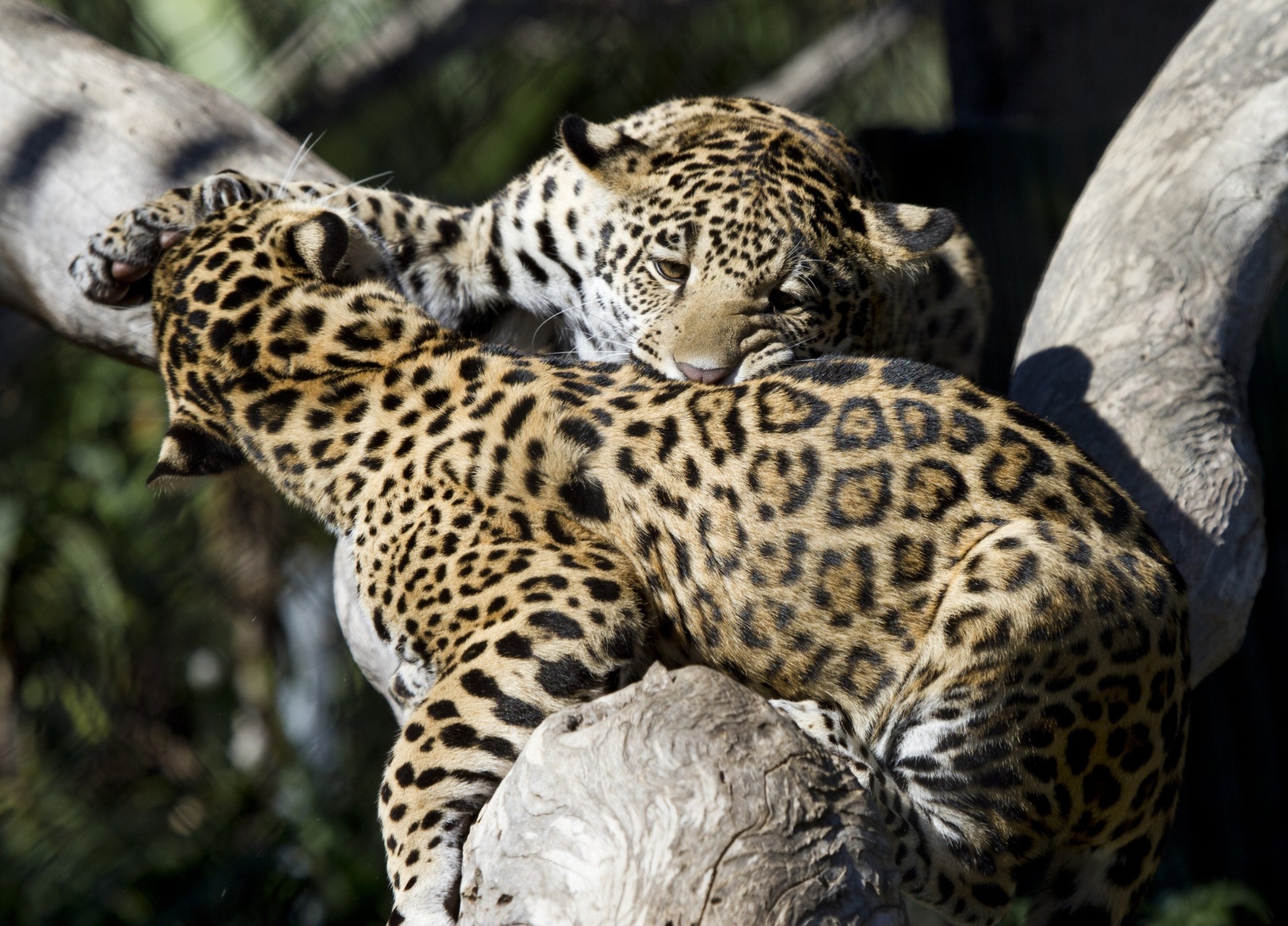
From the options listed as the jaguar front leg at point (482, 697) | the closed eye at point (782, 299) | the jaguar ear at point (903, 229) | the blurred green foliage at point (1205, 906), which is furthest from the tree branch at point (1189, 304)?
the blurred green foliage at point (1205, 906)

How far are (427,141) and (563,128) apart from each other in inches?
128

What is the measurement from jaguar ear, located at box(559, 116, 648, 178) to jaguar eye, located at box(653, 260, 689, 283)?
0.34 m

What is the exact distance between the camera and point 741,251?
3752mm

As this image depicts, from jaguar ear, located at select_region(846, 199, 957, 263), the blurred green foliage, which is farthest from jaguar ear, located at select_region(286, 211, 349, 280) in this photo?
the blurred green foliage

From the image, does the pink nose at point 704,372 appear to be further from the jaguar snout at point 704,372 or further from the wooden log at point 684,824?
the wooden log at point 684,824

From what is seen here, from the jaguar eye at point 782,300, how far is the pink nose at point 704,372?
0.31 m

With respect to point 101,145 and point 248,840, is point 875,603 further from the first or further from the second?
point 248,840

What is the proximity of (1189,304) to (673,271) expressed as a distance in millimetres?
1509

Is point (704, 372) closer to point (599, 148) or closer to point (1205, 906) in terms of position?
point (599, 148)

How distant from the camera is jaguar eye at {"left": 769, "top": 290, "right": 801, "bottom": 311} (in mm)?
3779

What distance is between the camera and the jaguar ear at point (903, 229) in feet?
12.6

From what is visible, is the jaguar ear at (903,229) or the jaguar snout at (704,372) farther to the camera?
the jaguar ear at (903,229)

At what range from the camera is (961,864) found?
2623mm

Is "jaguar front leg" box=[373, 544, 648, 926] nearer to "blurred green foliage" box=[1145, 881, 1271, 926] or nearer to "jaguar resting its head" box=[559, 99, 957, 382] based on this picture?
"jaguar resting its head" box=[559, 99, 957, 382]
